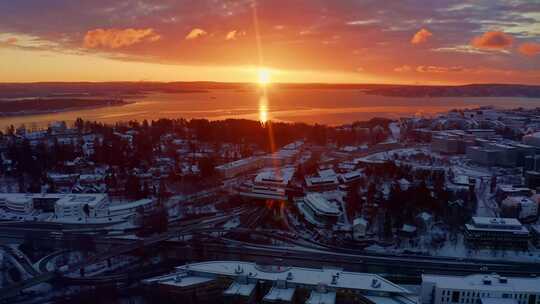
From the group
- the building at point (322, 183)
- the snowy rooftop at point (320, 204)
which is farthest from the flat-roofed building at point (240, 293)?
the building at point (322, 183)

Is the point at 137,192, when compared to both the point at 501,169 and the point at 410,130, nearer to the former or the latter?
the point at 501,169

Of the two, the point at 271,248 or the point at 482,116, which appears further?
the point at 482,116

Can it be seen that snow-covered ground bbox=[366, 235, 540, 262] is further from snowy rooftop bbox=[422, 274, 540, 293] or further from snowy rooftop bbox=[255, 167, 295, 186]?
snowy rooftop bbox=[255, 167, 295, 186]

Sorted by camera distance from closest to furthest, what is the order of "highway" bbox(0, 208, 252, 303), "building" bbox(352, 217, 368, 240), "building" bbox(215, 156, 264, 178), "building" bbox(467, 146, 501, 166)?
"highway" bbox(0, 208, 252, 303) < "building" bbox(352, 217, 368, 240) < "building" bbox(215, 156, 264, 178) < "building" bbox(467, 146, 501, 166)

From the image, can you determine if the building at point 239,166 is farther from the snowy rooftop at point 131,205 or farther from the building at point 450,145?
the building at point 450,145

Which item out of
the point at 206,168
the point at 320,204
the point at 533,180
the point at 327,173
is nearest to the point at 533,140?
the point at 533,180

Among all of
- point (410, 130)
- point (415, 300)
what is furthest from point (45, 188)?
point (410, 130)

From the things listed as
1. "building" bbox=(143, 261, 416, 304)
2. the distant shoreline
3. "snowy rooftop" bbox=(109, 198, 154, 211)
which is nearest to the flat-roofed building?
"building" bbox=(143, 261, 416, 304)

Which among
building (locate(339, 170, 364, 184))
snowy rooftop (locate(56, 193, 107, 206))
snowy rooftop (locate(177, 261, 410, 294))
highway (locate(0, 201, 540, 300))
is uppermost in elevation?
building (locate(339, 170, 364, 184))
